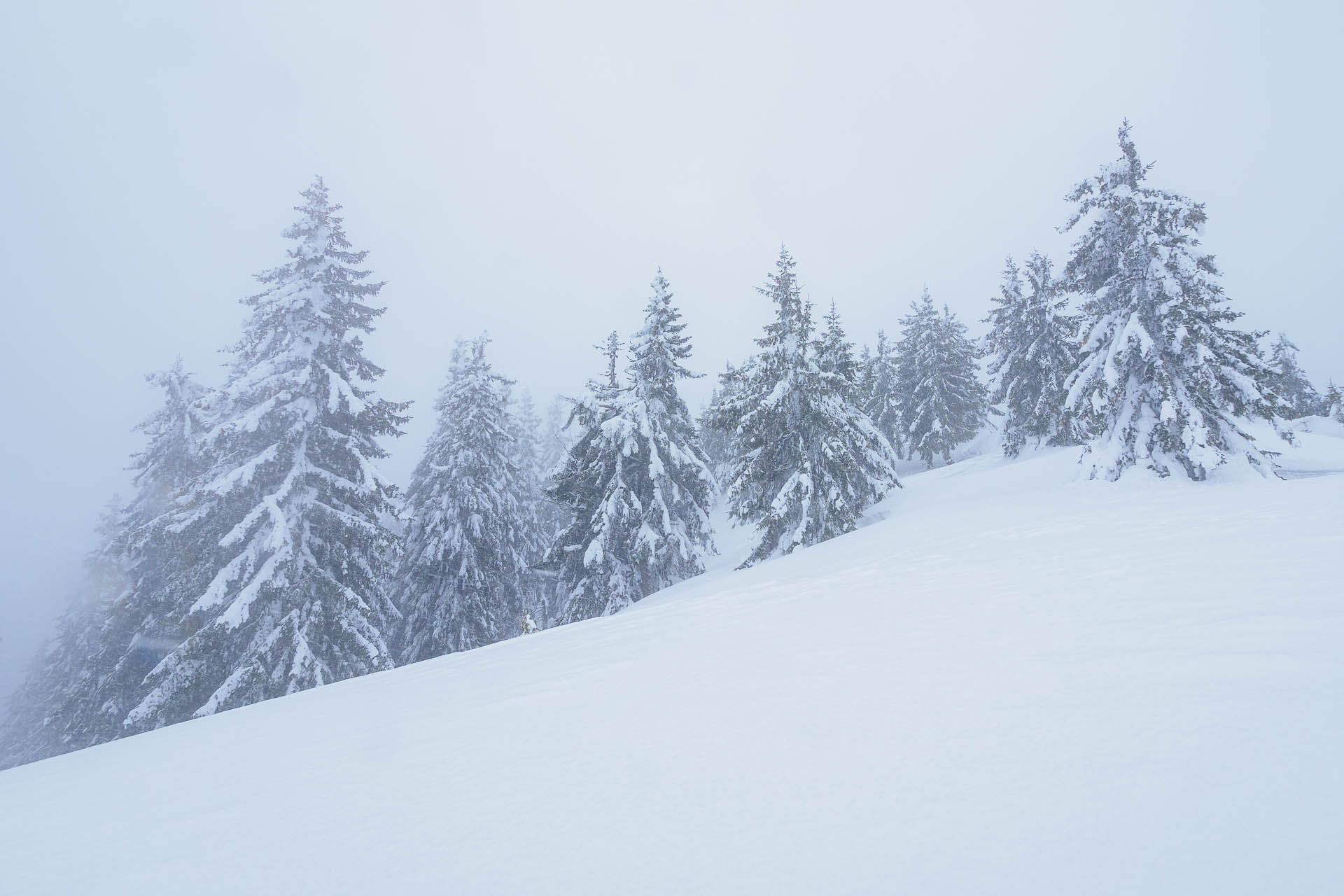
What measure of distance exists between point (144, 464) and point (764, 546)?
21.1 metres

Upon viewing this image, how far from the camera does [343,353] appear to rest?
1422 centimetres

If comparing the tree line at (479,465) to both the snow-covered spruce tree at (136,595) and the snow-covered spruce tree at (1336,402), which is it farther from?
the snow-covered spruce tree at (1336,402)

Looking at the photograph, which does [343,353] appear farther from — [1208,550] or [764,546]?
[1208,550]

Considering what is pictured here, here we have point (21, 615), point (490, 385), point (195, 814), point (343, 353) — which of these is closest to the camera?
point (195, 814)

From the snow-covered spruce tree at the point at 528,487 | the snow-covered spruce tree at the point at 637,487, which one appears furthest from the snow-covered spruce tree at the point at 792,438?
the snow-covered spruce tree at the point at 528,487

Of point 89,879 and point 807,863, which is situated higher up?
point 89,879

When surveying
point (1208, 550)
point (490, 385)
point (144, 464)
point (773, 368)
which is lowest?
point (1208, 550)

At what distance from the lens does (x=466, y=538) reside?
66.7 feet

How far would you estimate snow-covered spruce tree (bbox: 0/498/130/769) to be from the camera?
57.9 feet

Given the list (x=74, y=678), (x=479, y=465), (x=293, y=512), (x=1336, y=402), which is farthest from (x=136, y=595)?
(x=1336, y=402)

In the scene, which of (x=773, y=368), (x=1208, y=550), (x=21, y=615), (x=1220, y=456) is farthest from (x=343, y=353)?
(x=21, y=615)

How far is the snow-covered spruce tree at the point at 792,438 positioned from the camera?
56.3ft

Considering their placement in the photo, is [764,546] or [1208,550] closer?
[1208,550]

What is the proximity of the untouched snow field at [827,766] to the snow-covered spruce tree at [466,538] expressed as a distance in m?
15.2
